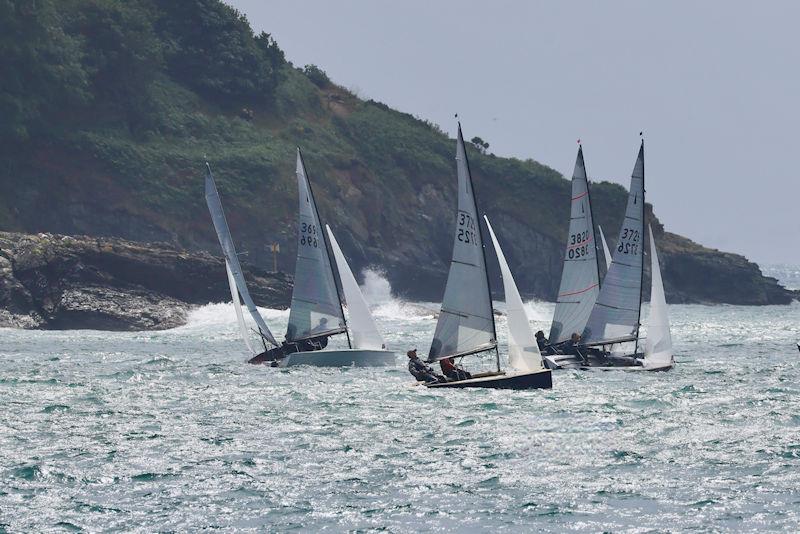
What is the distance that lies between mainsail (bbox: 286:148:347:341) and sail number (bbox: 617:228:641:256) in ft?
35.0

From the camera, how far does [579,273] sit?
48375mm

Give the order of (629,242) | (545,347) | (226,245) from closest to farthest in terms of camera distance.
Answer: (629,242)
(545,347)
(226,245)

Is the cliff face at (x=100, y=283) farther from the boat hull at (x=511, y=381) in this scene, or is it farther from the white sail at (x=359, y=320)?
the boat hull at (x=511, y=381)

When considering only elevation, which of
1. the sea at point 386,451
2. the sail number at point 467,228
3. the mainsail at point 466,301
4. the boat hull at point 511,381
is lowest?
the sea at point 386,451

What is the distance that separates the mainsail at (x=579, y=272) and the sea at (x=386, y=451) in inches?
165

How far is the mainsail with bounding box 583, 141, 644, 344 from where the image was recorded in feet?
151

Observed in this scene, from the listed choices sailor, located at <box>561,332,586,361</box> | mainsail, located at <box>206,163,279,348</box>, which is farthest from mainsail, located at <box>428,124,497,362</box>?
mainsail, located at <box>206,163,279,348</box>

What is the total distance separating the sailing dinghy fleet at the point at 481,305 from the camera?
127ft

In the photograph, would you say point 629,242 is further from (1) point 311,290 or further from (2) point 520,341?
(1) point 311,290

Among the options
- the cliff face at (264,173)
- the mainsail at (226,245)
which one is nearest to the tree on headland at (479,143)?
the cliff face at (264,173)

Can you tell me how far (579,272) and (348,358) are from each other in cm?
959

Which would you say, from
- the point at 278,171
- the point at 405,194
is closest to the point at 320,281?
the point at 278,171

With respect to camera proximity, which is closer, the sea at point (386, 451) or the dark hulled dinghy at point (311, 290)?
the sea at point (386, 451)

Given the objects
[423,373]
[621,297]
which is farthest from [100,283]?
[423,373]
